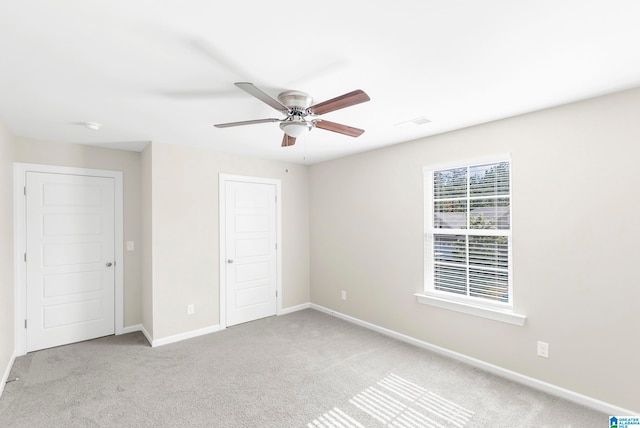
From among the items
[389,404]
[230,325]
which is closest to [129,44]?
[389,404]

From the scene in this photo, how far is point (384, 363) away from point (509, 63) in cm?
274

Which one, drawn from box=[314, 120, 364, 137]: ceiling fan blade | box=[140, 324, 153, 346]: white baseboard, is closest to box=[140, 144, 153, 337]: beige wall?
box=[140, 324, 153, 346]: white baseboard

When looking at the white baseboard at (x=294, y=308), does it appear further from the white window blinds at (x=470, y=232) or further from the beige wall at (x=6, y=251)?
the beige wall at (x=6, y=251)

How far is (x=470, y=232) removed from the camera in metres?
3.10

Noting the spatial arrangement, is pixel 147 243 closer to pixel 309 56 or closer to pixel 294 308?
pixel 294 308

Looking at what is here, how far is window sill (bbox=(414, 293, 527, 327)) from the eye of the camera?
272 centimetres

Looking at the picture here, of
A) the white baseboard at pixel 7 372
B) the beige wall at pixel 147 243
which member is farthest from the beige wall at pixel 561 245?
the white baseboard at pixel 7 372

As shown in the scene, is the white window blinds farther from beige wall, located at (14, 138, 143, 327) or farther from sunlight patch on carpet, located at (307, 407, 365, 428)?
beige wall, located at (14, 138, 143, 327)

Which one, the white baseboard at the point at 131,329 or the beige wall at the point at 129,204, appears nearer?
the beige wall at the point at 129,204

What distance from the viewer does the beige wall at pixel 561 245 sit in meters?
2.21

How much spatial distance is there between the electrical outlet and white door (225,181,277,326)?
10.7ft

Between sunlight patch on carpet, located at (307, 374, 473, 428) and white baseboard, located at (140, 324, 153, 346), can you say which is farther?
white baseboard, located at (140, 324, 153, 346)

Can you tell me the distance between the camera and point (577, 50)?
168 centimetres

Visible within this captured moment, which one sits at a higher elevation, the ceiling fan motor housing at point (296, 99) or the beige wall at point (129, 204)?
the ceiling fan motor housing at point (296, 99)
